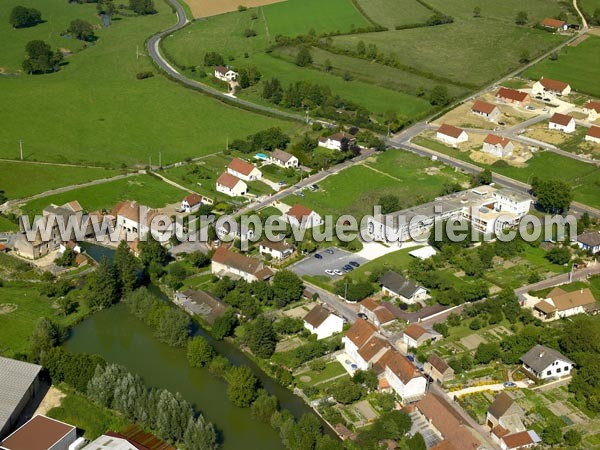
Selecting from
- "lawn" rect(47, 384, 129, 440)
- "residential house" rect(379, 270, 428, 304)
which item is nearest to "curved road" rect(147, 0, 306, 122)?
"residential house" rect(379, 270, 428, 304)

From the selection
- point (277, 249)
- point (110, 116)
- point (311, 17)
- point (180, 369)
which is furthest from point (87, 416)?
point (311, 17)

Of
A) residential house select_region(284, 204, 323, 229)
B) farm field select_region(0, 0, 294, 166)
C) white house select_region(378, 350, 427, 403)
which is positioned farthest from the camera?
farm field select_region(0, 0, 294, 166)

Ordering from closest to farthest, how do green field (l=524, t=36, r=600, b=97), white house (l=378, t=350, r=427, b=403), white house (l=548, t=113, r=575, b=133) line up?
white house (l=378, t=350, r=427, b=403), white house (l=548, t=113, r=575, b=133), green field (l=524, t=36, r=600, b=97)

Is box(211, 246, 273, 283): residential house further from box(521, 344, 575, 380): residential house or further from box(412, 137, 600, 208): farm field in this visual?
box(412, 137, 600, 208): farm field

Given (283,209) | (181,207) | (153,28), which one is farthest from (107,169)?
(153,28)

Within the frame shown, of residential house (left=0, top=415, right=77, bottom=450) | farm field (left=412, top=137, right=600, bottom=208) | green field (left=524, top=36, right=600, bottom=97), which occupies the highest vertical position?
residential house (left=0, top=415, right=77, bottom=450)

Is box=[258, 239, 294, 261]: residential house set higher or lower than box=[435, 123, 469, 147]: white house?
higher

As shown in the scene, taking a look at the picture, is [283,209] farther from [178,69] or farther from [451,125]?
[178,69]

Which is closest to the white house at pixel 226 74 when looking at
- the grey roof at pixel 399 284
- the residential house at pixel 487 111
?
the residential house at pixel 487 111
